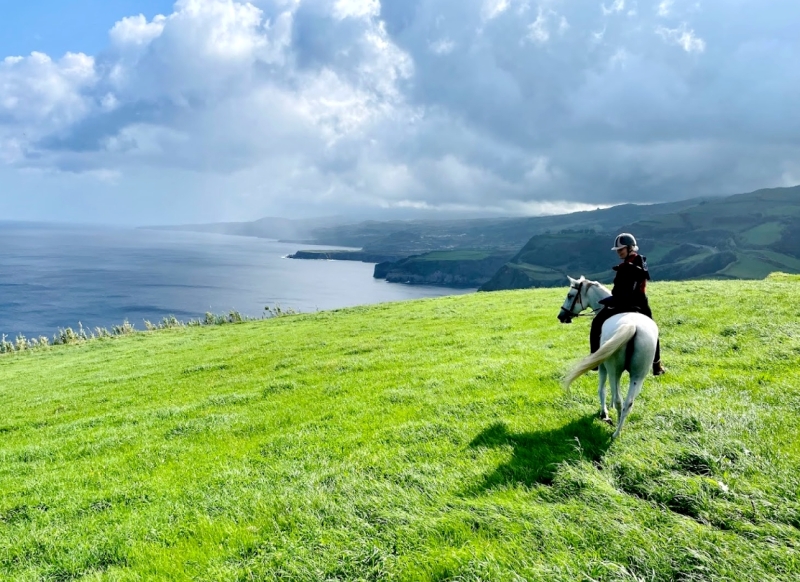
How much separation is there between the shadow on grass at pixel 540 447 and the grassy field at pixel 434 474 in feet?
0.15

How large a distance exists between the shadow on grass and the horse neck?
291 cm

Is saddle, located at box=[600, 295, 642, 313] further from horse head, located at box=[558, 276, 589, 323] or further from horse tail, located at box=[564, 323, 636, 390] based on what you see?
horse tail, located at box=[564, 323, 636, 390]

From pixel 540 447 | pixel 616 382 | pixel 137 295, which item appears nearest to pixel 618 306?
pixel 616 382

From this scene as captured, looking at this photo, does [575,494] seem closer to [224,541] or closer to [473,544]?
[473,544]

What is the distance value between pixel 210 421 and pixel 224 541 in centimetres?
633

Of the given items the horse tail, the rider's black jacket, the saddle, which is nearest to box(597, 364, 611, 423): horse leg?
the horse tail

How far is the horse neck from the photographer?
10.4 meters

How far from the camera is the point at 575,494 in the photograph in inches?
246

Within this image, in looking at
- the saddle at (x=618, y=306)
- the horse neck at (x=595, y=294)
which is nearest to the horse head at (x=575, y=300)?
the horse neck at (x=595, y=294)

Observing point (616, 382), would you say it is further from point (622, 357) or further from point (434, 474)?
point (434, 474)

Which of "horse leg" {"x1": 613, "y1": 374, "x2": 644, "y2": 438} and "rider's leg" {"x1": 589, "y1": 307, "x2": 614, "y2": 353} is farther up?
"rider's leg" {"x1": 589, "y1": 307, "x2": 614, "y2": 353}

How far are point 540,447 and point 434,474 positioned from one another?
2.05 metres

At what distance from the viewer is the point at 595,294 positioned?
10.6 metres

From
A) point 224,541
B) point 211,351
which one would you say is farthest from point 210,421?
point 211,351
